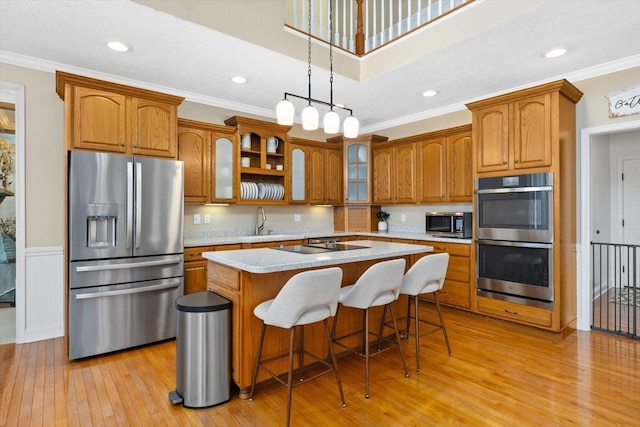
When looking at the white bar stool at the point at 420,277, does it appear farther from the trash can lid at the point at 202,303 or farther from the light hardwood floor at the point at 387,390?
the trash can lid at the point at 202,303

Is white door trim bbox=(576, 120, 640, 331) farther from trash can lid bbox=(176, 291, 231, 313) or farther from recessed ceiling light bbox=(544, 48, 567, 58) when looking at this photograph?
trash can lid bbox=(176, 291, 231, 313)

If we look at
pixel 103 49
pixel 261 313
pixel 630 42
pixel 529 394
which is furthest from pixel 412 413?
pixel 103 49

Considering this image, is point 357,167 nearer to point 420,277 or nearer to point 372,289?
point 420,277

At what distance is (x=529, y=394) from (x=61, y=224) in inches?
169

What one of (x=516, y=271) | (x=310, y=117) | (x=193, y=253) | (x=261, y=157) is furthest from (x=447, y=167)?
(x=193, y=253)

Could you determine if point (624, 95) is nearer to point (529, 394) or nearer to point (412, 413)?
point (529, 394)

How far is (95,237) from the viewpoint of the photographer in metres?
3.04

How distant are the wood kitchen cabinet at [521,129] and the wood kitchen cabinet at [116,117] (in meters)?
3.34

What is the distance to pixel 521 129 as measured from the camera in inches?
146

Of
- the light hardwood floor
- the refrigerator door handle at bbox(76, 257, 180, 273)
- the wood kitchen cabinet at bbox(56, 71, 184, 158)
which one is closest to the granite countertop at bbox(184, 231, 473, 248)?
the refrigerator door handle at bbox(76, 257, 180, 273)

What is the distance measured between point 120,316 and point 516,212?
157 inches

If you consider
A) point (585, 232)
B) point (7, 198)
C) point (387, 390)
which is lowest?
point (387, 390)

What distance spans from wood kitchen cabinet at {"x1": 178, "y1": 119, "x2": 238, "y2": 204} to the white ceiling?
499 mm

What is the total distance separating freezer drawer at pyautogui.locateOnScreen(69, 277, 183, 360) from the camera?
296 centimetres
